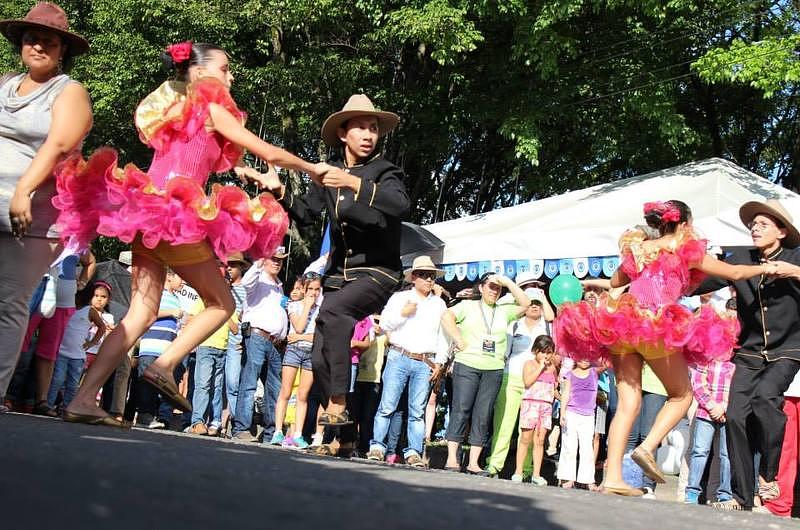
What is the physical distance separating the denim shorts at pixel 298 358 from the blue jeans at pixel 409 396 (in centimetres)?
105

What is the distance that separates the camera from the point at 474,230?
15.4m

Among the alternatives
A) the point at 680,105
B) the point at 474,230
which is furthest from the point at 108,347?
the point at 680,105

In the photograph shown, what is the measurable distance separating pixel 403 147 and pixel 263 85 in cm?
321

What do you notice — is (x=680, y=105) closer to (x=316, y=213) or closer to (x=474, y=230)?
(x=474, y=230)

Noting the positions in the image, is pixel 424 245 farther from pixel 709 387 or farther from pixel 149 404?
pixel 709 387

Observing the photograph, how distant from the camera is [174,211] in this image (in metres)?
5.60

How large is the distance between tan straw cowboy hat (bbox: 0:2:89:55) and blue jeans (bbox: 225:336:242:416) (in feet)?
21.9

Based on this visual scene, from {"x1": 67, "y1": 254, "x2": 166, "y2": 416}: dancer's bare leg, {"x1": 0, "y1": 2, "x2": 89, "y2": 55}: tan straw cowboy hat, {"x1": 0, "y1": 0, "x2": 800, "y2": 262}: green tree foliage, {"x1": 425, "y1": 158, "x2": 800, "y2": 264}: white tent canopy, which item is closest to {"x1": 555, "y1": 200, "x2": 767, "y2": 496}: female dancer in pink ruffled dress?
{"x1": 67, "y1": 254, "x2": 166, "y2": 416}: dancer's bare leg

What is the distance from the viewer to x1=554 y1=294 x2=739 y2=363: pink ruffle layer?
6965 millimetres

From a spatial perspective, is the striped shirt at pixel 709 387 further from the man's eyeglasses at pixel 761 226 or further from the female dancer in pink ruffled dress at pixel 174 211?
the female dancer in pink ruffled dress at pixel 174 211

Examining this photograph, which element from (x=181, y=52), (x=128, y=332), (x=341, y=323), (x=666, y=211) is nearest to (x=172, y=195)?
(x=128, y=332)

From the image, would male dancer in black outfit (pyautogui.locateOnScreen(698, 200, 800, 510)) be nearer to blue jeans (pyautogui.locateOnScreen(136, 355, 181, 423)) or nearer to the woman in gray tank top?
the woman in gray tank top

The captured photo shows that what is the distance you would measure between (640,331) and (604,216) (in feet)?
23.5

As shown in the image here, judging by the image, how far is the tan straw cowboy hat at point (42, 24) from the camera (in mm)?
5820
